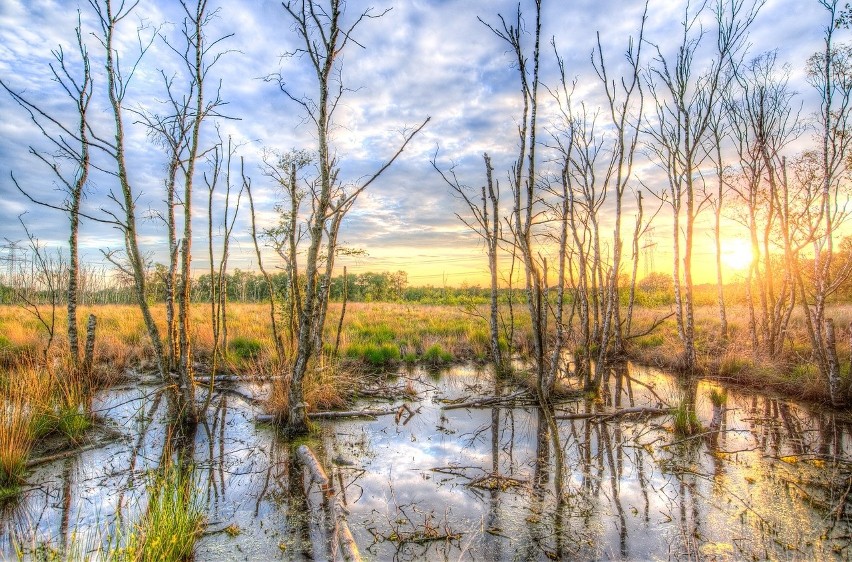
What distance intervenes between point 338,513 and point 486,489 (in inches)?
67.7

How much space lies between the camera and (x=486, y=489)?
4.76 metres

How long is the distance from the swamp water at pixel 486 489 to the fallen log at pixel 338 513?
0.44 ft

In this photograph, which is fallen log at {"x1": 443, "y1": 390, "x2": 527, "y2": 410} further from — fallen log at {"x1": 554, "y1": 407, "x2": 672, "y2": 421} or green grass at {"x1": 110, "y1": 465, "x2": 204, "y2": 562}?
green grass at {"x1": 110, "y1": 465, "x2": 204, "y2": 562}

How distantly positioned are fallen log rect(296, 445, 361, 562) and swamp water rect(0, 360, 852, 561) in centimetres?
14

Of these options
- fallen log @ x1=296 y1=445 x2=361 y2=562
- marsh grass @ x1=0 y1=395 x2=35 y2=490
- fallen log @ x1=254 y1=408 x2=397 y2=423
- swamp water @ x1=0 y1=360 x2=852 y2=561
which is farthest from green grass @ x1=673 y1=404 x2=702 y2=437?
marsh grass @ x1=0 y1=395 x2=35 y2=490

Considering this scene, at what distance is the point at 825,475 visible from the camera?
4922mm

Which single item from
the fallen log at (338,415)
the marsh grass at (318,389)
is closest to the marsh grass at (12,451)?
the fallen log at (338,415)

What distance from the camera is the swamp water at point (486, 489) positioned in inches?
144

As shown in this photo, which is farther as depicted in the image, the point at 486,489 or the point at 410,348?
the point at 410,348

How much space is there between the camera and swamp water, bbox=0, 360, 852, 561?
367 cm

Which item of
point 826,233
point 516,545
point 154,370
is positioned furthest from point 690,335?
point 154,370

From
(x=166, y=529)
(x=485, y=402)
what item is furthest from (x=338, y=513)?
(x=485, y=402)

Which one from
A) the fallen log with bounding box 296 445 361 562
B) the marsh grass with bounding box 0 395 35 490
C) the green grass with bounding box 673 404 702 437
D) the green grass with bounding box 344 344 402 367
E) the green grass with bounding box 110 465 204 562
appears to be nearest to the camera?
the green grass with bounding box 110 465 204 562

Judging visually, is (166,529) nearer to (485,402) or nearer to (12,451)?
(12,451)
